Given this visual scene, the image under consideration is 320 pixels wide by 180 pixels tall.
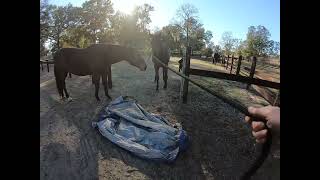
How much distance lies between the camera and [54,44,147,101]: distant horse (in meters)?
6.23

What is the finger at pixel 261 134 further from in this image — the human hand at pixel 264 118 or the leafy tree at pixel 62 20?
the leafy tree at pixel 62 20

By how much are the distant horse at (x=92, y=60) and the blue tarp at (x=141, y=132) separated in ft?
5.14

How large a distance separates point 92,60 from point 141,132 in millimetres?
2851

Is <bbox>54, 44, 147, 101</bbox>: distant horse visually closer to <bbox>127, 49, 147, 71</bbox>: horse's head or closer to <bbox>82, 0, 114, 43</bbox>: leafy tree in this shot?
<bbox>127, 49, 147, 71</bbox>: horse's head

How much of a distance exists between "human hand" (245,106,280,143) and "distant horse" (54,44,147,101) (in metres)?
5.68

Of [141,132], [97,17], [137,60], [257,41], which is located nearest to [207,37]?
[257,41]

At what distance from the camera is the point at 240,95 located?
24.8 ft

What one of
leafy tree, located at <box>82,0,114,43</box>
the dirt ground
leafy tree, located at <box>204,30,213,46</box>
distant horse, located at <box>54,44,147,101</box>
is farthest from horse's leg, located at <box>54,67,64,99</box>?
leafy tree, located at <box>204,30,213,46</box>

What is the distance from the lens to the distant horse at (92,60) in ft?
20.4

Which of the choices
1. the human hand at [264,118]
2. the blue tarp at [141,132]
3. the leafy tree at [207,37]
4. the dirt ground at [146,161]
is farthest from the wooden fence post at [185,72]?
the leafy tree at [207,37]
